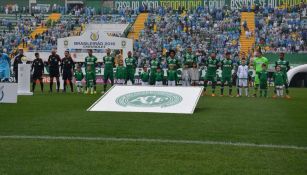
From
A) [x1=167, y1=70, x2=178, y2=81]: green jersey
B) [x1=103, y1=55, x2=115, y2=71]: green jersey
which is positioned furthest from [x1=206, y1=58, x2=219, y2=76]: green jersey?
[x1=103, y1=55, x2=115, y2=71]: green jersey

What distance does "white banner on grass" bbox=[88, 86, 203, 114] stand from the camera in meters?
19.1

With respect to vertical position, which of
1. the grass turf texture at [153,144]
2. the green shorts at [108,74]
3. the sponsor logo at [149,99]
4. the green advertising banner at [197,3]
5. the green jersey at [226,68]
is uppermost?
the green advertising banner at [197,3]

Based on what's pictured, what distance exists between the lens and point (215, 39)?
5169cm

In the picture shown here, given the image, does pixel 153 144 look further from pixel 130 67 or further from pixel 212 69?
pixel 130 67

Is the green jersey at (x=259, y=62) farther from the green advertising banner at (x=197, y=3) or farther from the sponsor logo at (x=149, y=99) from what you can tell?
the green advertising banner at (x=197, y=3)

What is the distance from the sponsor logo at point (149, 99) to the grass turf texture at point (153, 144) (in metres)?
0.81

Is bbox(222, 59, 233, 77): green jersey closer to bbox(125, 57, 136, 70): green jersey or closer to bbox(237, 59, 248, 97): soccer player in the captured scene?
bbox(237, 59, 248, 97): soccer player

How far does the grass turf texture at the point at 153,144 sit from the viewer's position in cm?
1006

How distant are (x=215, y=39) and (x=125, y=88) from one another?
32021 millimetres

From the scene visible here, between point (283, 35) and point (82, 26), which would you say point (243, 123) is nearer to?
point (283, 35)

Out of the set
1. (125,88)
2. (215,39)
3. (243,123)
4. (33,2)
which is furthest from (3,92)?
(33,2)

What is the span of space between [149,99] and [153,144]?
7.30 meters

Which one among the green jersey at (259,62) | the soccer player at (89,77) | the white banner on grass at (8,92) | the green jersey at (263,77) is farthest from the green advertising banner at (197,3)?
the white banner on grass at (8,92)

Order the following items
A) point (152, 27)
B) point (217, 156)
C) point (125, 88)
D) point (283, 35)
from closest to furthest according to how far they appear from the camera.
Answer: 1. point (217, 156)
2. point (125, 88)
3. point (283, 35)
4. point (152, 27)
